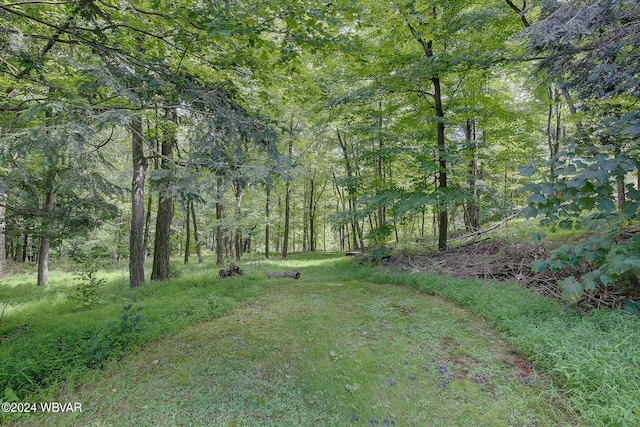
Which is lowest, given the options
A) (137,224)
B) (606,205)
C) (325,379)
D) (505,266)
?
(325,379)

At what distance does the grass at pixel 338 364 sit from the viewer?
257cm

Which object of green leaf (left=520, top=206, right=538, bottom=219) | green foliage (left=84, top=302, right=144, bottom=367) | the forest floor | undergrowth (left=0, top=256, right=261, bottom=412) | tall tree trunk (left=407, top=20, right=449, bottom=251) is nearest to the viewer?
green leaf (left=520, top=206, right=538, bottom=219)

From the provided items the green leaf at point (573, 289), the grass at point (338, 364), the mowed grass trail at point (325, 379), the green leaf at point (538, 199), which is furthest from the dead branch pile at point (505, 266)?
the green leaf at point (538, 199)

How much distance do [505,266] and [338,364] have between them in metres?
4.67

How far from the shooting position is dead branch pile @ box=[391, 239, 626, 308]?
399 centimetres

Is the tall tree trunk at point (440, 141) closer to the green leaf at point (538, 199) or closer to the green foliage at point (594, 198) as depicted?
the green foliage at point (594, 198)

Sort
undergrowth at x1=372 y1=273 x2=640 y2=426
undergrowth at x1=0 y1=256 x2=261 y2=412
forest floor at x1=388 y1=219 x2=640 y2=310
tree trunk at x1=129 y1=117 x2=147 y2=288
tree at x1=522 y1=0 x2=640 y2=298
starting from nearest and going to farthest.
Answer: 1. undergrowth at x1=372 y1=273 x2=640 y2=426
2. tree at x1=522 y1=0 x2=640 y2=298
3. undergrowth at x1=0 y1=256 x2=261 y2=412
4. forest floor at x1=388 y1=219 x2=640 y2=310
5. tree trunk at x1=129 y1=117 x2=147 y2=288

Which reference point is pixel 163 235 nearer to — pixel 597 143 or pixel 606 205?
pixel 606 205

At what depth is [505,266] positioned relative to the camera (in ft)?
20.0

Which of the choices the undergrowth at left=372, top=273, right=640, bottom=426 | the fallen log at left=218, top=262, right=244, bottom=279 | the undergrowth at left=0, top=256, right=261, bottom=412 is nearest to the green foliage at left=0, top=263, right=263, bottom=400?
the undergrowth at left=0, top=256, right=261, bottom=412

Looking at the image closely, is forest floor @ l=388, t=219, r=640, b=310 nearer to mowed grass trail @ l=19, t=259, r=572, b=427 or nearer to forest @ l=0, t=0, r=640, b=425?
forest @ l=0, t=0, r=640, b=425

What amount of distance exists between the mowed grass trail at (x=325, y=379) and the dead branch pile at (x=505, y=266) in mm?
1470

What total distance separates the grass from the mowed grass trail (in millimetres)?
15

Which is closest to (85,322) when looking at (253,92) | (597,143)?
(253,92)
